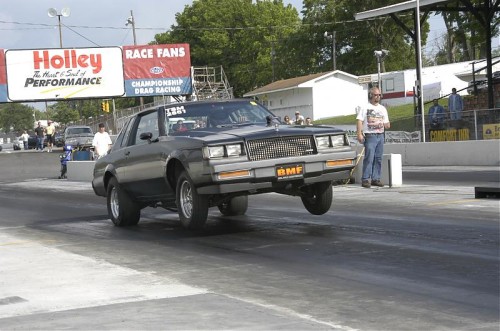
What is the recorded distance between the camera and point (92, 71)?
54406mm

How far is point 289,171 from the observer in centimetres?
1041

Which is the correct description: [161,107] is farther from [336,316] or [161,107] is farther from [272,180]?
[336,316]

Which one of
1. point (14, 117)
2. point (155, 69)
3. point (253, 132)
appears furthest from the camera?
point (14, 117)

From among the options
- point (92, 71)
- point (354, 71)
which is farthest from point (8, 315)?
point (354, 71)

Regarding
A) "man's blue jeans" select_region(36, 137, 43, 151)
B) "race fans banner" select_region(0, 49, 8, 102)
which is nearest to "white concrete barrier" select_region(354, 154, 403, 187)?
"race fans banner" select_region(0, 49, 8, 102)

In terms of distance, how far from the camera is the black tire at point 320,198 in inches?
455

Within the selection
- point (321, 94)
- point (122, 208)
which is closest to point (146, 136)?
point (122, 208)

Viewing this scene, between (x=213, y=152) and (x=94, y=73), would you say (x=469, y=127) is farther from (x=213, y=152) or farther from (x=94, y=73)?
(x=94, y=73)

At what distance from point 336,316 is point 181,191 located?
5182 millimetres

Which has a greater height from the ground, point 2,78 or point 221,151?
point 2,78

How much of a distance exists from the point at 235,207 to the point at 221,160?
340 centimetres

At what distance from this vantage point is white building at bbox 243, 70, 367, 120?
75.3m

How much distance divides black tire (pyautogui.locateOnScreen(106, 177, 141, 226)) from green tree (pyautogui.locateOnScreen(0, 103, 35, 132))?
6518 inches

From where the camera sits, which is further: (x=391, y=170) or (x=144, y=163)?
(x=391, y=170)
